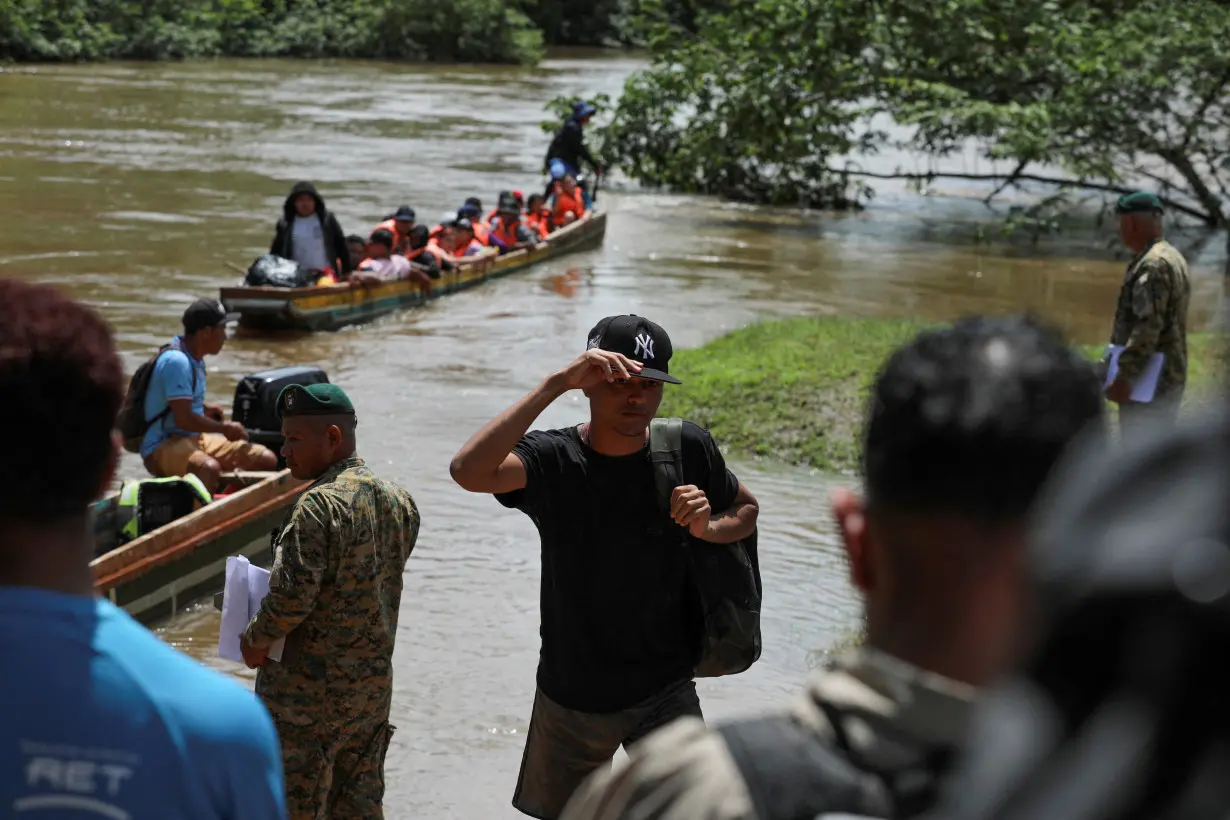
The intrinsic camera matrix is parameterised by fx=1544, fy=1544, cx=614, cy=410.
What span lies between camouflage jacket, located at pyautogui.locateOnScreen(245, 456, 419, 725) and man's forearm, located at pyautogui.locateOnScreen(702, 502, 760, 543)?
101cm

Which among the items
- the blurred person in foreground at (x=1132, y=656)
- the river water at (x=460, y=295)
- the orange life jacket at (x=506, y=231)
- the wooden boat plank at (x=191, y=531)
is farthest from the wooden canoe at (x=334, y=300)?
the blurred person in foreground at (x=1132, y=656)

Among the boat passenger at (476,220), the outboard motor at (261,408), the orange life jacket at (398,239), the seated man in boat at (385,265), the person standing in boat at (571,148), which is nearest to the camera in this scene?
the outboard motor at (261,408)

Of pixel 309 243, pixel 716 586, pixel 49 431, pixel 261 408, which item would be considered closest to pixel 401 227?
pixel 309 243

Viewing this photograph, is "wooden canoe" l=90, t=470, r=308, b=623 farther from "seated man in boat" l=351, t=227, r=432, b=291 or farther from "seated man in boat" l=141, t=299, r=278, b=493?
"seated man in boat" l=351, t=227, r=432, b=291

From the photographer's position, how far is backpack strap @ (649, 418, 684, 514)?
4570 millimetres

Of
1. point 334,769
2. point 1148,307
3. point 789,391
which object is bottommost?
point 789,391

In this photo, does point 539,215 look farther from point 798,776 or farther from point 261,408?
point 798,776

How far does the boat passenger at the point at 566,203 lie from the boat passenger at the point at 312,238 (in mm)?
6597

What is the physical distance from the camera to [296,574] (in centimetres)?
460

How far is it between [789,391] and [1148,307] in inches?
189

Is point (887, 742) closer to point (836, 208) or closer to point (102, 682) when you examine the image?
point (102, 682)

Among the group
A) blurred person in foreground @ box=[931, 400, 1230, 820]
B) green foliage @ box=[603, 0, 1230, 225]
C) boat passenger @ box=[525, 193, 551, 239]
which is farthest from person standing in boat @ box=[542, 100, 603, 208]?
blurred person in foreground @ box=[931, 400, 1230, 820]

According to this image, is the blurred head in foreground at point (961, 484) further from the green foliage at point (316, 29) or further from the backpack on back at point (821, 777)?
the green foliage at point (316, 29)

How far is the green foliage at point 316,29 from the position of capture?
5016 centimetres
